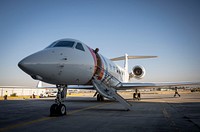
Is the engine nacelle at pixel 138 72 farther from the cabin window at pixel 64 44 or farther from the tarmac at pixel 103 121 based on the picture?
the cabin window at pixel 64 44

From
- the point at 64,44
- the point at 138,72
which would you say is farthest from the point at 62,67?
the point at 138,72

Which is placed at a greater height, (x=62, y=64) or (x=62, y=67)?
(x=62, y=64)

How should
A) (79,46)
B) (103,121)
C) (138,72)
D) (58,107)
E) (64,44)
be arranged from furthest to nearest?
(138,72), (79,46), (64,44), (58,107), (103,121)

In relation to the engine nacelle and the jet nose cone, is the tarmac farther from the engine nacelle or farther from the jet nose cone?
the engine nacelle

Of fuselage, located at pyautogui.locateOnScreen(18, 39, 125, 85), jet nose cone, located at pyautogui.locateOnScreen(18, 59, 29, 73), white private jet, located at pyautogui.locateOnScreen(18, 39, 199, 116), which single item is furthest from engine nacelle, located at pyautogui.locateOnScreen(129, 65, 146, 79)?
jet nose cone, located at pyautogui.locateOnScreen(18, 59, 29, 73)

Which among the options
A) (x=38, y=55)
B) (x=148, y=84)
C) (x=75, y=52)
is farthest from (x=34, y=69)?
(x=148, y=84)

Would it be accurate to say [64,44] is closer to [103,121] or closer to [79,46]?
[79,46]

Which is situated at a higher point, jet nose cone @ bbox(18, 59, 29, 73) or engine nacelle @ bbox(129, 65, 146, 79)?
engine nacelle @ bbox(129, 65, 146, 79)

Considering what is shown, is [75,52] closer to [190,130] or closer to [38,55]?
[38,55]

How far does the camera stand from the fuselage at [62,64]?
679 centimetres

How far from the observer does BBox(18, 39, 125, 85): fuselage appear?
679 centimetres

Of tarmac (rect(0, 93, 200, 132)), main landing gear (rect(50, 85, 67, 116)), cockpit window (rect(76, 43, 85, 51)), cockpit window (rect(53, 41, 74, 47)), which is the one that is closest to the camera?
tarmac (rect(0, 93, 200, 132))

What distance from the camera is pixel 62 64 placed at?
748cm

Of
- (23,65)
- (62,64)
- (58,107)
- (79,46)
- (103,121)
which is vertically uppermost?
(79,46)
